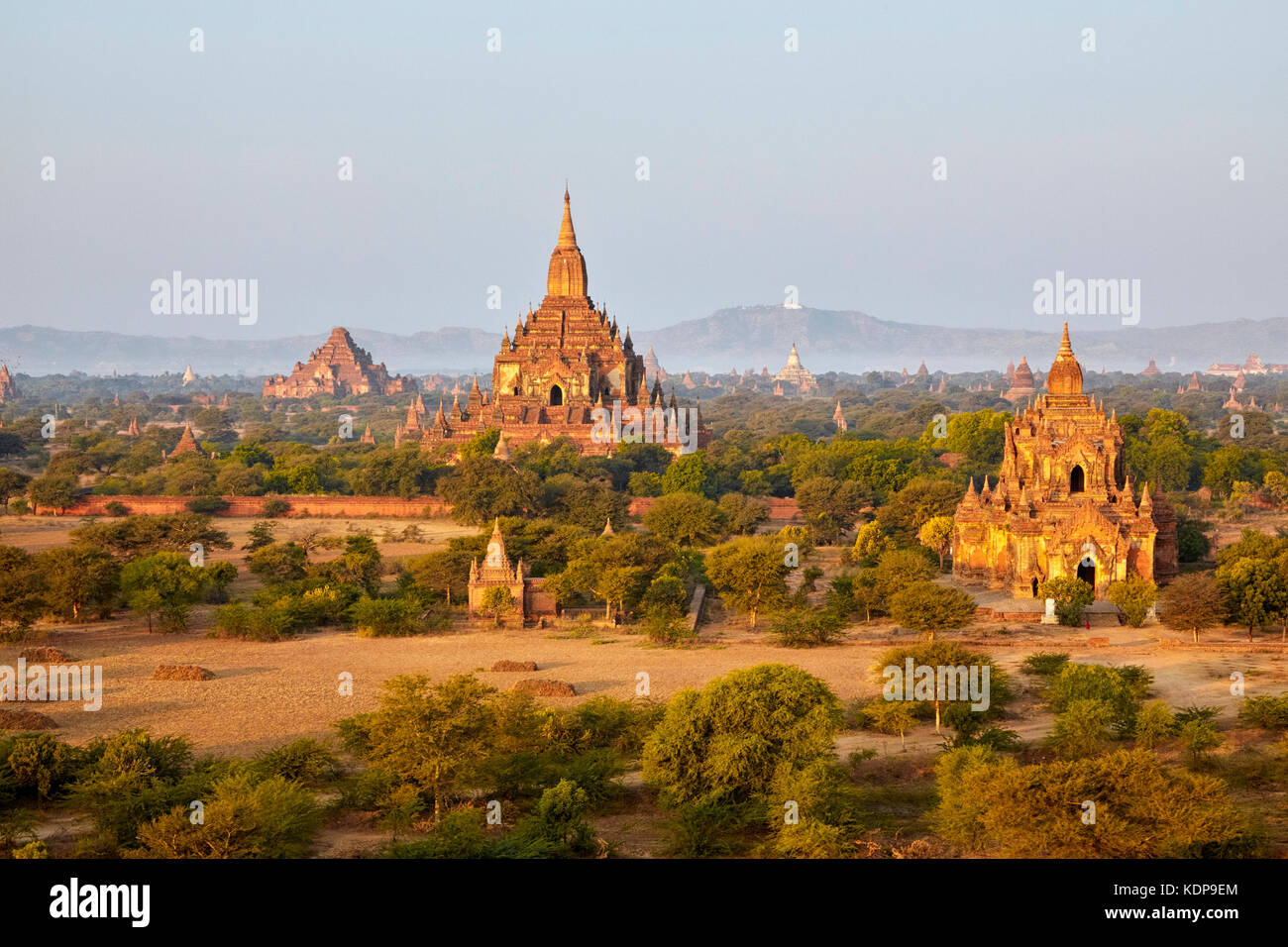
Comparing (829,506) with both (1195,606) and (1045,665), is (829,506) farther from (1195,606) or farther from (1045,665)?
(1045,665)

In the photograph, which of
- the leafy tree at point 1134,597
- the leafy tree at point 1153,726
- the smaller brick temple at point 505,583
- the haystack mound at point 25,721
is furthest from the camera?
the smaller brick temple at point 505,583

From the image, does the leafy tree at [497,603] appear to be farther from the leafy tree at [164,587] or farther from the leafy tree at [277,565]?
the leafy tree at [164,587]

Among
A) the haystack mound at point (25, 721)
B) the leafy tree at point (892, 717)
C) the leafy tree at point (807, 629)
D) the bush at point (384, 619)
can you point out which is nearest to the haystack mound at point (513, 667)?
the bush at point (384, 619)

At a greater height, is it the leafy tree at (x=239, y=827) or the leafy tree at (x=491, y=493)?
the leafy tree at (x=491, y=493)

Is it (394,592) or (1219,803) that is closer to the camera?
(1219,803)

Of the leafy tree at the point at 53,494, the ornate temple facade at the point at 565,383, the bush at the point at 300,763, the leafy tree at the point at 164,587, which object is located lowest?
the bush at the point at 300,763

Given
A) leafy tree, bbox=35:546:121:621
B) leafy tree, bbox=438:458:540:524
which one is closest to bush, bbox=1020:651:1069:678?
leafy tree, bbox=35:546:121:621

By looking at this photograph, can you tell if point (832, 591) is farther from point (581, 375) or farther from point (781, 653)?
point (581, 375)
